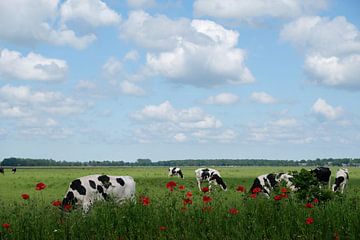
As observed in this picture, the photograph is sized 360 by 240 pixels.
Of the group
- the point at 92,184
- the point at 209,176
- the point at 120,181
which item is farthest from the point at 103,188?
the point at 209,176

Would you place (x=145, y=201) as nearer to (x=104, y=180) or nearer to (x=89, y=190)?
(x=89, y=190)

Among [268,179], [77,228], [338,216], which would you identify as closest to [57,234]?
[77,228]

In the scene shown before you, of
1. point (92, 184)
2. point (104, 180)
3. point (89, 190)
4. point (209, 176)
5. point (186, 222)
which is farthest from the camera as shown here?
point (209, 176)

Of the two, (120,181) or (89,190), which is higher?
(120,181)

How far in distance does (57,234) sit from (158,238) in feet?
7.06

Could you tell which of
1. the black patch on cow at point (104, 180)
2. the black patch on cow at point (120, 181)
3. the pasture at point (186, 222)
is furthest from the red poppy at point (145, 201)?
the black patch on cow at point (120, 181)

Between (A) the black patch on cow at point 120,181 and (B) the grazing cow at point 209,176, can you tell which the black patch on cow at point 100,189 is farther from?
(B) the grazing cow at point 209,176

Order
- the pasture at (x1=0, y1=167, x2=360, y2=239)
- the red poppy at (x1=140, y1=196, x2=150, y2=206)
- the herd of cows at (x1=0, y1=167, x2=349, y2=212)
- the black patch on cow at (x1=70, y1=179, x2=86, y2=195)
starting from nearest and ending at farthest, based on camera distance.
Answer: the pasture at (x1=0, y1=167, x2=360, y2=239)
the red poppy at (x1=140, y1=196, x2=150, y2=206)
the herd of cows at (x1=0, y1=167, x2=349, y2=212)
the black patch on cow at (x1=70, y1=179, x2=86, y2=195)

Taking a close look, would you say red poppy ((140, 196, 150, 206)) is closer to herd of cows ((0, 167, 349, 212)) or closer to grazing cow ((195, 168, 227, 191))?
herd of cows ((0, 167, 349, 212))

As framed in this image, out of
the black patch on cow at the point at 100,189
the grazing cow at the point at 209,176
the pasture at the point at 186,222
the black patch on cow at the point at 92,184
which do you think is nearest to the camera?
the pasture at the point at 186,222

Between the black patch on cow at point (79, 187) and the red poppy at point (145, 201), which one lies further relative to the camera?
the black patch on cow at point (79, 187)

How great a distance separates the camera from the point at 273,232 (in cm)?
909

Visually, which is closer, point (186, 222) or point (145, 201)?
point (186, 222)

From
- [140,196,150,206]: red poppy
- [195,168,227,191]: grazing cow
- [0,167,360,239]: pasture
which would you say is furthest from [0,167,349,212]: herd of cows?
[195,168,227,191]: grazing cow
